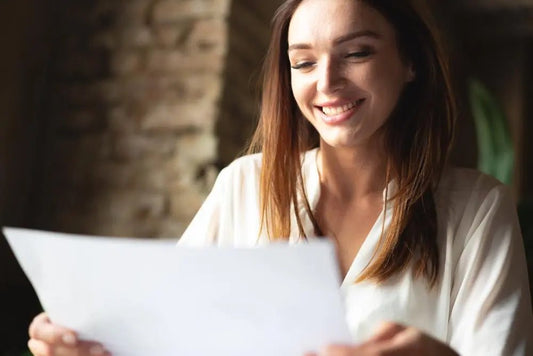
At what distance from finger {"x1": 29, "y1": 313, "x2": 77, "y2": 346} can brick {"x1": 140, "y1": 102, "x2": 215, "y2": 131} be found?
111 cm

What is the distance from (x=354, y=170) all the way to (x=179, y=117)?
89 centimetres

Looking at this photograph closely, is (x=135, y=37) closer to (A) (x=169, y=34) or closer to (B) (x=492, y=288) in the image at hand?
(A) (x=169, y=34)

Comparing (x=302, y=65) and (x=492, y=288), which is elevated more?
(x=302, y=65)

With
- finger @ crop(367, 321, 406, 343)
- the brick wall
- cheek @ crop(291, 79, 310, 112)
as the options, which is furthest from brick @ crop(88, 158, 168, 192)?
finger @ crop(367, 321, 406, 343)

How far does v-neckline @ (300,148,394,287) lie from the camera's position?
98cm

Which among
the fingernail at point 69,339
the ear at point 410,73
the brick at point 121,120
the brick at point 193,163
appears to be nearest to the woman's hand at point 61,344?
the fingernail at point 69,339

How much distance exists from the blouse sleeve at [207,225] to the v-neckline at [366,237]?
0.45ft

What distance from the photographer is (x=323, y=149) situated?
1106 mm

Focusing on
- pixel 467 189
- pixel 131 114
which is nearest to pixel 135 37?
pixel 131 114

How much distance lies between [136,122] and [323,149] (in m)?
0.96

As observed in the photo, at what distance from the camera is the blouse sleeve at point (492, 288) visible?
2.93 ft

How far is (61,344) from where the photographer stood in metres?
0.77

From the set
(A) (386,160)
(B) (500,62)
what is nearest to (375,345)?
(A) (386,160)

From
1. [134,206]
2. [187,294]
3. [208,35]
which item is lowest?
[134,206]
